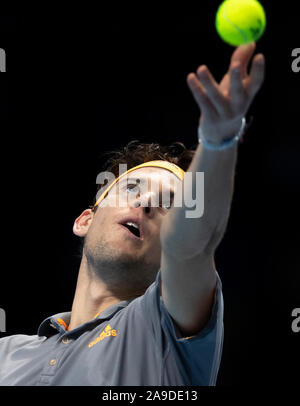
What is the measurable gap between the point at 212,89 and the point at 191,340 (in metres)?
0.77

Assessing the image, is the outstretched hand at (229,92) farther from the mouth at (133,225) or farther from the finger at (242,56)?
the mouth at (133,225)

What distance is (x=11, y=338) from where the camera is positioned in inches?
91.5

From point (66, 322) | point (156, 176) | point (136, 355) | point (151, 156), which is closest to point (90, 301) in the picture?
point (66, 322)

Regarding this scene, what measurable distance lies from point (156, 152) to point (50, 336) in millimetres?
1073

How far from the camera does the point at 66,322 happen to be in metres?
2.25

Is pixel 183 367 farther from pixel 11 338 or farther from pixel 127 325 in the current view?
pixel 11 338

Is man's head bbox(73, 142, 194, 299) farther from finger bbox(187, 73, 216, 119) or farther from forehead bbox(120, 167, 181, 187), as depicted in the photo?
finger bbox(187, 73, 216, 119)

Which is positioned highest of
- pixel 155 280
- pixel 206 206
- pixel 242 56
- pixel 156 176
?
pixel 242 56

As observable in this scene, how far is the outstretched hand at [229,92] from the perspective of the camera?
51.4 inches

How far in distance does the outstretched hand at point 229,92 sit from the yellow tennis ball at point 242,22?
6cm

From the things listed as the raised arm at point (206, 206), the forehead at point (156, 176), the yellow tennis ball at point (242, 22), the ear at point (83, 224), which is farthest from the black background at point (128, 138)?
the yellow tennis ball at point (242, 22)

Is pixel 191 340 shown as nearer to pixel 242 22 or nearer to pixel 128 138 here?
pixel 242 22

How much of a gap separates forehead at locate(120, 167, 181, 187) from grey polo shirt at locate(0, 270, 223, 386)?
25.0 inches

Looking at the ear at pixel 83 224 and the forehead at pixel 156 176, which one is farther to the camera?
the ear at pixel 83 224
